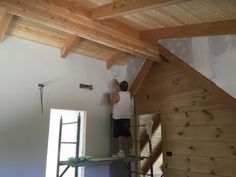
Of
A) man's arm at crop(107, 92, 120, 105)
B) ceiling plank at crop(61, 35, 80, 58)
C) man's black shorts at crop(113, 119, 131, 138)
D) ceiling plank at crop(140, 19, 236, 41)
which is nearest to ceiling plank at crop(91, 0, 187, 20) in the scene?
ceiling plank at crop(61, 35, 80, 58)

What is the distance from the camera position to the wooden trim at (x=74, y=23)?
247cm

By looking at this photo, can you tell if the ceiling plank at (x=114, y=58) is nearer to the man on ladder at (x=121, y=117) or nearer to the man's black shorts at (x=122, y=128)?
the man on ladder at (x=121, y=117)

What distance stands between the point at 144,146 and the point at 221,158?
2525 millimetres

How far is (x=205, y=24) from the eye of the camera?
10.5ft

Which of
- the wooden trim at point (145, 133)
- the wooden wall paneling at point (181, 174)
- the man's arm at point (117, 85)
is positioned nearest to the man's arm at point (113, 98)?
the man's arm at point (117, 85)

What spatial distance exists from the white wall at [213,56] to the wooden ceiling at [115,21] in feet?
0.60

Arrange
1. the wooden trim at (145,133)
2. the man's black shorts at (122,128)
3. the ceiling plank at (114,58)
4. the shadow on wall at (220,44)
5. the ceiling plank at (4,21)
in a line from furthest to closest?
the wooden trim at (145,133), the ceiling plank at (114,58), the man's black shorts at (122,128), the shadow on wall at (220,44), the ceiling plank at (4,21)

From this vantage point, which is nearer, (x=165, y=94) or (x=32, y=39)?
(x=32, y=39)

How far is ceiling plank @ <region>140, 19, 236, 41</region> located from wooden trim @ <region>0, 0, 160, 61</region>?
0.69ft

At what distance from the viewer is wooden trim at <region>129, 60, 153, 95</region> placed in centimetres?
465

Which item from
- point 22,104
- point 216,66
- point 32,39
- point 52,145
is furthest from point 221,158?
point 32,39

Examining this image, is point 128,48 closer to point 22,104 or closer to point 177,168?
point 22,104

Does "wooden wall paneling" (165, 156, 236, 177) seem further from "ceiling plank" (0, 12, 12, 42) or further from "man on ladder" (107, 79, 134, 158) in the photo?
"ceiling plank" (0, 12, 12, 42)

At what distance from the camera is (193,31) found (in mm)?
3391
